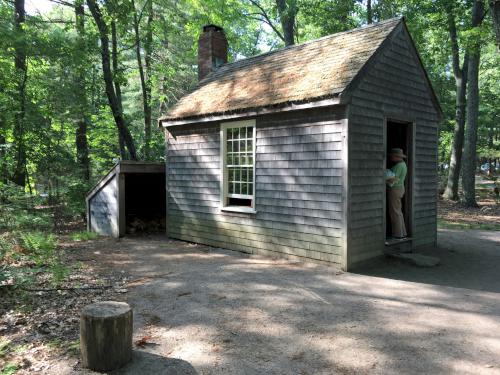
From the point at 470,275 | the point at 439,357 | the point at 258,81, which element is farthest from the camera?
the point at 258,81

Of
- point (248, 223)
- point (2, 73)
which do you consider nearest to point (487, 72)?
point (248, 223)

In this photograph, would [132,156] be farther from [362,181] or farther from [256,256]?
[362,181]

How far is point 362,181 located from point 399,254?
1867mm

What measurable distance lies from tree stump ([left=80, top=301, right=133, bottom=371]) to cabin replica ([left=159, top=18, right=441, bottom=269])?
15.5 feet

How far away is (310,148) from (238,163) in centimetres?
226

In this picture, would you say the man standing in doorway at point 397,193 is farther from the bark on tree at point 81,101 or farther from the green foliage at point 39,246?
the bark on tree at point 81,101

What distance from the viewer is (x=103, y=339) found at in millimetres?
3809

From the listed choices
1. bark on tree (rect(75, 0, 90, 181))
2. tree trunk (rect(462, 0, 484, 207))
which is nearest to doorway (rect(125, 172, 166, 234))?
bark on tree (rect(75, 0, 90, 181))

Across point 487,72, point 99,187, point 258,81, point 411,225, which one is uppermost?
point 487,72

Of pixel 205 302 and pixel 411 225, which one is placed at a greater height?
pixel 411 225

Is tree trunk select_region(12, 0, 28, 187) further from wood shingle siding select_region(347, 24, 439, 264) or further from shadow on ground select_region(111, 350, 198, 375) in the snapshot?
shadow on ground select_region(111, 350, 198, 375)

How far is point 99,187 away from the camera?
1239 cm

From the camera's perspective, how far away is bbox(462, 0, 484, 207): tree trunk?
17312mm

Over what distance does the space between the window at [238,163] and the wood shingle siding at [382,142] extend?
2.51 metres
